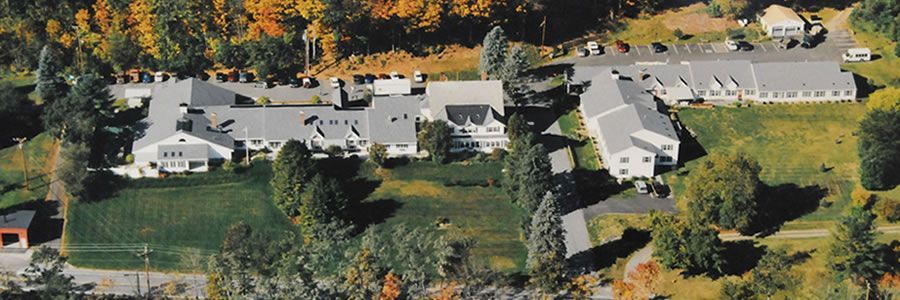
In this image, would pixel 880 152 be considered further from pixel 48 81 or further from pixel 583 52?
pixel 48 81

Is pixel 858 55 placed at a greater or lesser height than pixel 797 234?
greater

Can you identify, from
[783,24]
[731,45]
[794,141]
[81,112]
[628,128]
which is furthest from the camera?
[783,24]

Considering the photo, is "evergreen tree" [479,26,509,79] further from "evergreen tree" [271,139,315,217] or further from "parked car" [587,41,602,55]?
"evergreen tree" [271,139,315,217]

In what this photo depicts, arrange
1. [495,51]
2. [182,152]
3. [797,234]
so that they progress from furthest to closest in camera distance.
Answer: [495,51] < [182,152] < [797,234]

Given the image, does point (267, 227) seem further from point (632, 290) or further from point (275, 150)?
point (632, 290)

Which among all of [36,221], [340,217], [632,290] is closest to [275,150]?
[340,217]

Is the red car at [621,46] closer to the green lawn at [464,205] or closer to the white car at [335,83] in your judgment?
the green lawn at [464,205]

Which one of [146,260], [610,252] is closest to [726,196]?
[610,252]
